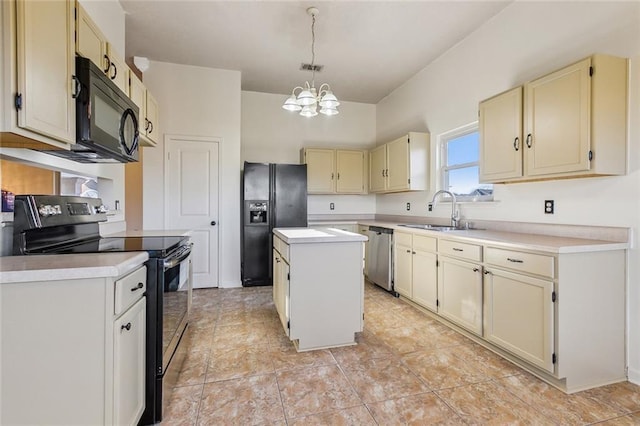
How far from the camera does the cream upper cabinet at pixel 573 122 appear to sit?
6.25 feet

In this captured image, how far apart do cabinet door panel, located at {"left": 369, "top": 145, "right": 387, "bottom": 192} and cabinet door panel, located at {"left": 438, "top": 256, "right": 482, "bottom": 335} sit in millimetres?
2051

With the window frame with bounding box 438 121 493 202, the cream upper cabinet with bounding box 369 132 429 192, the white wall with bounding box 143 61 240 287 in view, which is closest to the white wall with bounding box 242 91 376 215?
the white wall with bounding box 143 61 240 287

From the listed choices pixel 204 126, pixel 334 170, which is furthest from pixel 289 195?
pixel 204 126

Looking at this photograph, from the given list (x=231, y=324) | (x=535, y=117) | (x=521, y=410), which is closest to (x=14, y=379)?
(x=231, y=324)

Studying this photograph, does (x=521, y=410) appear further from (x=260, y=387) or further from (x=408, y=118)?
(x=408, y=118)

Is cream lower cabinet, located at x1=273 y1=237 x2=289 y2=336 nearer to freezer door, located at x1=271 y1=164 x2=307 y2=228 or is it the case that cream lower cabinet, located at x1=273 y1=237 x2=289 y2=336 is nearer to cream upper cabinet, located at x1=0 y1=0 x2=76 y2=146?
freezer door, located at x1=271 y1=164 x2=307 y2=228

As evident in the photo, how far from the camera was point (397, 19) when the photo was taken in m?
2.99

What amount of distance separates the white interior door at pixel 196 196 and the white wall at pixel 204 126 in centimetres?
8

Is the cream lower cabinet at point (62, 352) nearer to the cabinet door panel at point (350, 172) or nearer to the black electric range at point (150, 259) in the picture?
the black electric range at point (150, 259)

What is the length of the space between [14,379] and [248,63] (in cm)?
380

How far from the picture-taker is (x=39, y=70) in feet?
A: 4.26

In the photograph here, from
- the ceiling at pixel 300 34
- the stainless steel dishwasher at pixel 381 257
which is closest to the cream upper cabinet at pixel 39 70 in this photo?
the ceiling at pixel 300 34

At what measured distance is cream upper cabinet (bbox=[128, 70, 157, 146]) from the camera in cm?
256

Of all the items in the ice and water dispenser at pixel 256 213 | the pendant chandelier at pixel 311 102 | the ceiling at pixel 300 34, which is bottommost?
the ice and water dispenser at pixel 256 213
